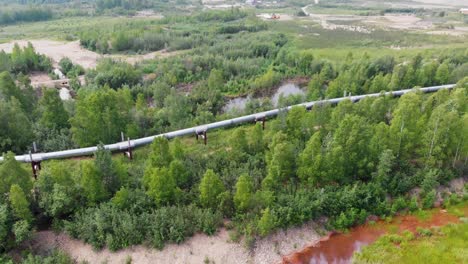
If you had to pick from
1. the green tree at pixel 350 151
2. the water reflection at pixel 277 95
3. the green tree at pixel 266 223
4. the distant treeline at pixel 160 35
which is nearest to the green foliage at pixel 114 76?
the water reflection at pixel 277 95

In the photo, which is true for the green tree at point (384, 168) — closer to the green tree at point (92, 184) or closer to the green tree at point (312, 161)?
the green tree at point (312, 161)

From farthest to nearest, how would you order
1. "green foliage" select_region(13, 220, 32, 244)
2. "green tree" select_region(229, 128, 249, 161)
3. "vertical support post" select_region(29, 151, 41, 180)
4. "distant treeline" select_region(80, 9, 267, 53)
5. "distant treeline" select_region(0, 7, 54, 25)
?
1. "distant treeline" select_region(0, 7, 54, 25)
2. "distant treeline" select_region(80, 9, 267, 53)
3. "green tree" select_region(229, 128, 249, 161)
4. "vertical support post" select_region(29, 151, 41, 180)
5. "green foliage" select_region(13, 220, 32, 244)

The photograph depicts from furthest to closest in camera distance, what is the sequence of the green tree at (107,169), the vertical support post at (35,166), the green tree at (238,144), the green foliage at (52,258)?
the green tree at (238,144)
the vertical support post at (35,166)
the green tree at (107,169)
the green foliage at (52,258)

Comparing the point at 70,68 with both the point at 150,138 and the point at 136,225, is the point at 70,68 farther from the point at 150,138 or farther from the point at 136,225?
the point at 136,225

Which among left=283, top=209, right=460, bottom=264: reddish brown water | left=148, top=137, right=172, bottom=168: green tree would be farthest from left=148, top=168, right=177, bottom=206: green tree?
left=283, top=209, right=460, bottom=264: reddish brown water

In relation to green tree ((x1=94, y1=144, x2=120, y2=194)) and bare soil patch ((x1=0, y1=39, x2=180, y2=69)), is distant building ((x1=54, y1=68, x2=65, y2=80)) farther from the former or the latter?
green tree ((x1=94, y1=144, x2=120, y2=194))

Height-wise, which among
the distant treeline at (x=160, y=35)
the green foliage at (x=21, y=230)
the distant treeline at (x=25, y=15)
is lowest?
the green foliage at (x=21, y=230)

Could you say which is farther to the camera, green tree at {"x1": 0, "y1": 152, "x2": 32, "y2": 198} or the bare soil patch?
the bare soil patch
